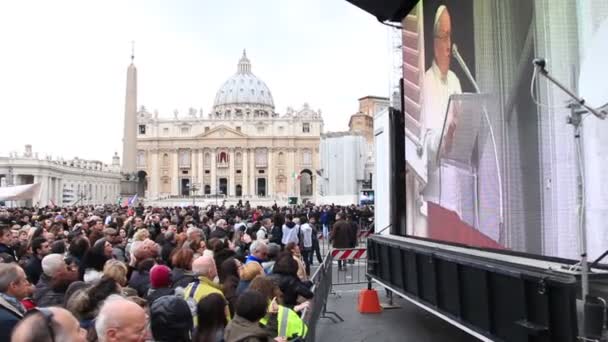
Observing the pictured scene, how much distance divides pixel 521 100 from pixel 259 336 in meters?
4.00

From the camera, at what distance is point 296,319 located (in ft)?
14.8

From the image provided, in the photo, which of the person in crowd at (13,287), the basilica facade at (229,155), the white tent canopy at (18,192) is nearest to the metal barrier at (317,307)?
the person in crowd at (13,287)

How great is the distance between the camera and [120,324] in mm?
3020

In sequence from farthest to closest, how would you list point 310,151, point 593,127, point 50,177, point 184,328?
point 310,151 < point 50,177 < point 593,127 < point 184,328

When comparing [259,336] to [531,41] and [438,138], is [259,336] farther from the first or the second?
[438,138]

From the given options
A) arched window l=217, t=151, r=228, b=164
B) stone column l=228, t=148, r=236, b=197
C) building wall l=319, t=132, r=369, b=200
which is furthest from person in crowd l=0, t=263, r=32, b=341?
arched window l=217, t=151, r=228, b=164

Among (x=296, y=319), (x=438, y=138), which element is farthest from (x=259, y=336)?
(x=438, y=138)

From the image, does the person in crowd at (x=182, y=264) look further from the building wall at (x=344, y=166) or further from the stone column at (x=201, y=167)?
the stone column at (x=201, y=167)

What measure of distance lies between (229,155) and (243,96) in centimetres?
2578

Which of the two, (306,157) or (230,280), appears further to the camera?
(306,157)

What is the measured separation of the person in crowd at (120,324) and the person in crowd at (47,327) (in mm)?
131

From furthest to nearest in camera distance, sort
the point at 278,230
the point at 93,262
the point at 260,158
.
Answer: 1. the point at 260,158
2. the point at 278,230
3. the point at 93,262

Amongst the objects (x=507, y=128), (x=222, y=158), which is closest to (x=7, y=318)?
(x=507, y=128)

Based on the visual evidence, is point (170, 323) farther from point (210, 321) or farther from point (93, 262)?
point (93, 262)
